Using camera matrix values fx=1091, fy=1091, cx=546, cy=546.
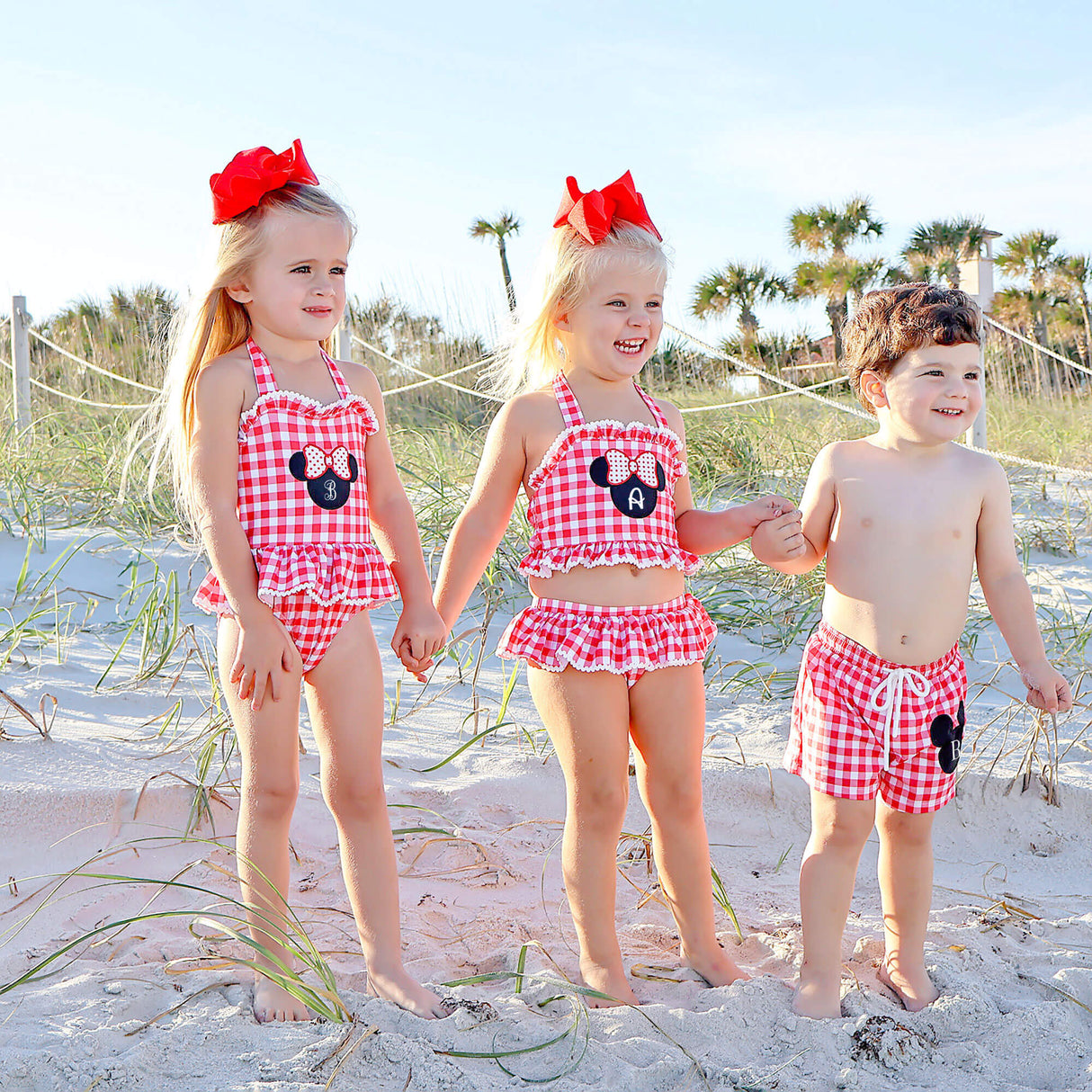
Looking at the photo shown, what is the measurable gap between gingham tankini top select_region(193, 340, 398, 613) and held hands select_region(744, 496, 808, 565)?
0.73 metres

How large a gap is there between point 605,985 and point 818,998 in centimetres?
40

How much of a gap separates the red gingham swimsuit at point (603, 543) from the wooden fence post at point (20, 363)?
616 cm

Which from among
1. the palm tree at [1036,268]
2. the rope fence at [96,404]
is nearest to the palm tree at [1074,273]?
the palm tree at [1036,268]

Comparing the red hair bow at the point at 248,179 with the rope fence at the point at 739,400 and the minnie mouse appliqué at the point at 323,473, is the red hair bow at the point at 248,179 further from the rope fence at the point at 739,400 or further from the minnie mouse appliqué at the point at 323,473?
the rope fence at the point at 739,400

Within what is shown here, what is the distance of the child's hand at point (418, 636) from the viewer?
207cm

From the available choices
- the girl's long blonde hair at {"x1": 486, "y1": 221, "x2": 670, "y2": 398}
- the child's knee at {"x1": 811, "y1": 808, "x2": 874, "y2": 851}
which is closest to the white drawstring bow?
the child's knee at {"x1": 811, "y1": 808, "x2": 874, "y2": 851}

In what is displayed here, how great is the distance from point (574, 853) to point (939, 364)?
1.16 meters

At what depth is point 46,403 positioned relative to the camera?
8.37 metres

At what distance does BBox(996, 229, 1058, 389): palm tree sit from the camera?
65.2 feet

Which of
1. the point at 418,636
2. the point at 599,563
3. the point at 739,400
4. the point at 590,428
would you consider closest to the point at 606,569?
the point at 599,563

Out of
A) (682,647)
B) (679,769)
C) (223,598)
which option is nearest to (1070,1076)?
(679,769)

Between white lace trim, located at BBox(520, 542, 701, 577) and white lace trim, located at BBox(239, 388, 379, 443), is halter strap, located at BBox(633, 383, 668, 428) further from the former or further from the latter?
white lace trim, located at BBox(239, 388, 379, 443)

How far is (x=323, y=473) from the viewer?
2.01 m

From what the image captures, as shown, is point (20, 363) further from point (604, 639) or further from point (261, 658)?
point (604, 639)
